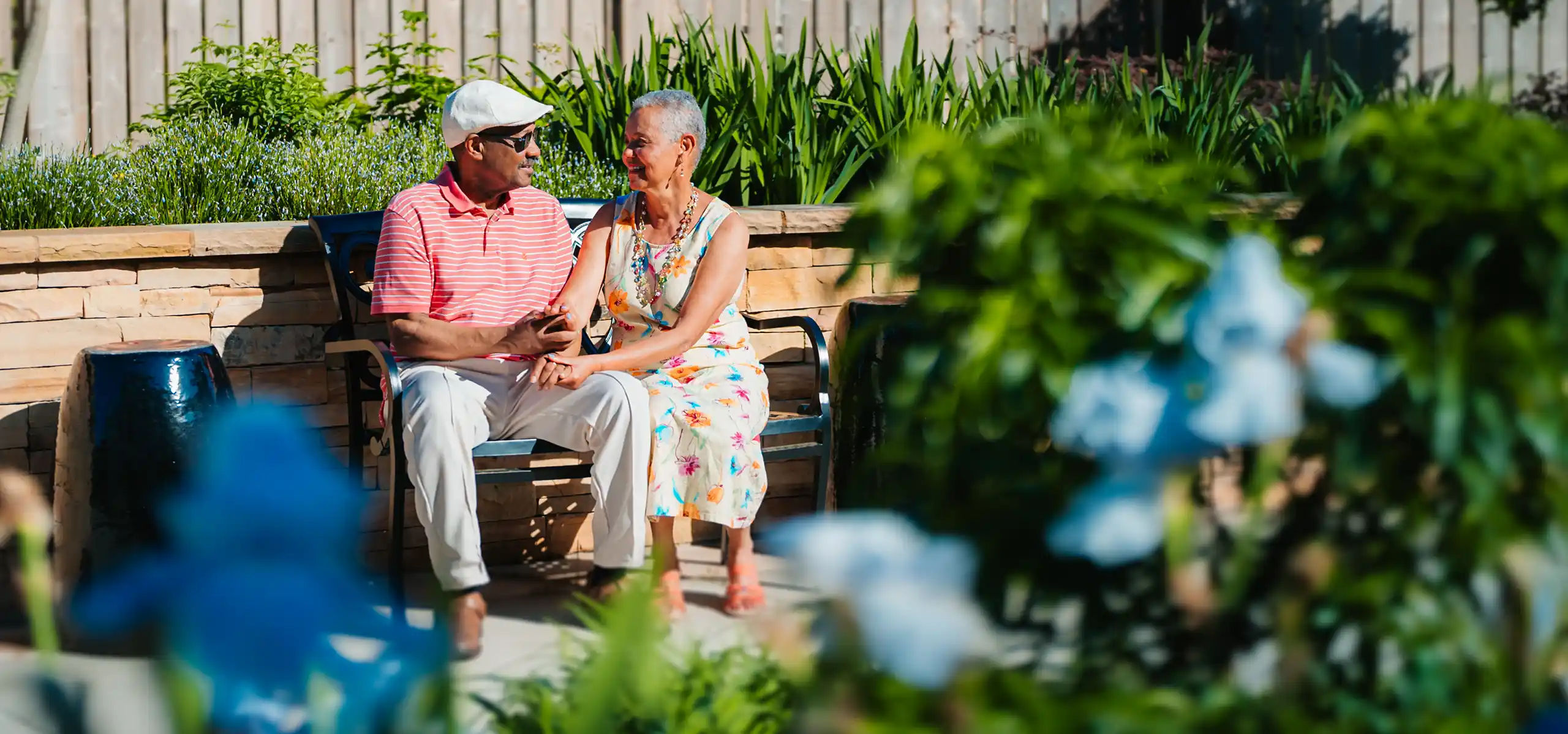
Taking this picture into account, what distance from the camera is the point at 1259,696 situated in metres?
1.24

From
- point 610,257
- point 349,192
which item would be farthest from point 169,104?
point 610,257

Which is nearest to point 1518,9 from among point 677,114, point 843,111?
point 843,111

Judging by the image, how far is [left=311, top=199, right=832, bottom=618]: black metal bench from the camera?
132 inches

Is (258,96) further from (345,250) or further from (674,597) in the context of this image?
(674,597)

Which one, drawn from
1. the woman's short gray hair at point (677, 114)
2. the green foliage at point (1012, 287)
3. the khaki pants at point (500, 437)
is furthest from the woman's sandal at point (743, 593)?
Answer: the green foliage at point (1012, 287)

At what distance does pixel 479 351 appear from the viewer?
3.42 metres

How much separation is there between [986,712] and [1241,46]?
26.7 feet

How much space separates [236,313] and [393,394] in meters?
0.67

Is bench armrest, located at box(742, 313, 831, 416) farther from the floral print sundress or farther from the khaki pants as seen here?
the khaki pants

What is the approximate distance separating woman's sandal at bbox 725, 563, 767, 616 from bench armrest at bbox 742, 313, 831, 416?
1.62ft

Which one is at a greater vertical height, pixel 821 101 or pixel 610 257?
pixel 821 101

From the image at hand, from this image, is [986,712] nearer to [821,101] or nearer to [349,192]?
[349,192]

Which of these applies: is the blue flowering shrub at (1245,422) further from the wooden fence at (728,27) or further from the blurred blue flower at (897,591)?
the wooden fence at (728,27)

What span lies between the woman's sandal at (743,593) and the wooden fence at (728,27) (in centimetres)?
244
